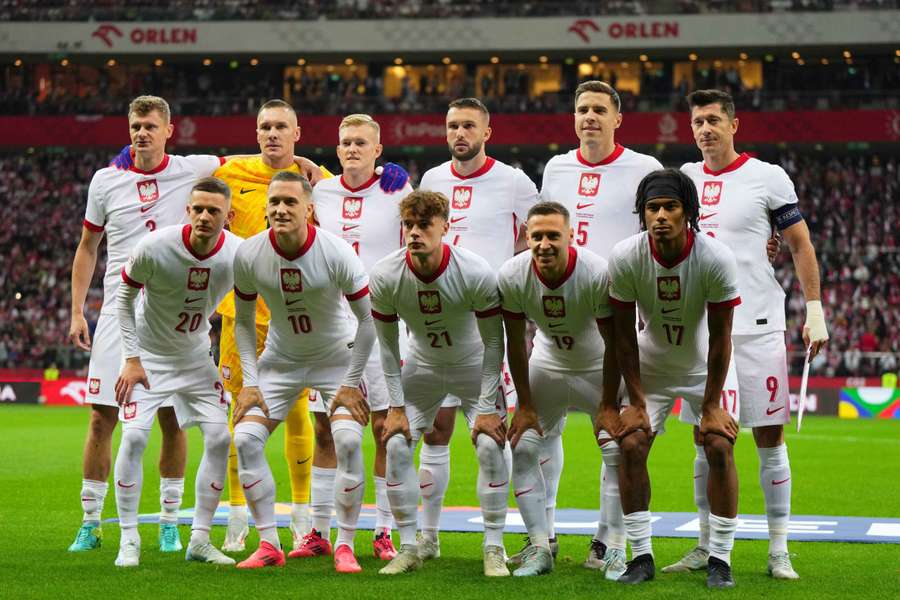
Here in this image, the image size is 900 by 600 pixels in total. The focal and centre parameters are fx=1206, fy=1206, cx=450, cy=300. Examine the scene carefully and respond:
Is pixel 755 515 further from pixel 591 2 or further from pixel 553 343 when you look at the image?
pixel 591 2

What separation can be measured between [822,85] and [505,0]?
1067 centimetres

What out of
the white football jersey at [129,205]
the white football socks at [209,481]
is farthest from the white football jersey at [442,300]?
the white football jersey at [129,205]

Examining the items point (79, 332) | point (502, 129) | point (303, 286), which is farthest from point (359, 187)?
point (502, 129)

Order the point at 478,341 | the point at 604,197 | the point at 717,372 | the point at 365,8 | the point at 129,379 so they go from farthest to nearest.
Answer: the point at 365,8, the point at 604,197, the point at 478,341, the point at 129,379, the point at 717,372

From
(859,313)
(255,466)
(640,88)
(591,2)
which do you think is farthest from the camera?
(640,88)

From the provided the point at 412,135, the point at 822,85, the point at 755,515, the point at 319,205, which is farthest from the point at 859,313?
the point at 319,205

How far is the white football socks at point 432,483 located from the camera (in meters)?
7.60

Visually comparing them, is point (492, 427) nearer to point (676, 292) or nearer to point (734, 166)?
point (676, 292)

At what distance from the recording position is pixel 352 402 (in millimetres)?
7129

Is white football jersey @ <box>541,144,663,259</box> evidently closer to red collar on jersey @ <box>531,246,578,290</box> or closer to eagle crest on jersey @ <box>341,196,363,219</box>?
red collar on jersey @ <box>531,246,578,290</box>

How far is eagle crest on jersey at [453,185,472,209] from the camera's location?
8055mm

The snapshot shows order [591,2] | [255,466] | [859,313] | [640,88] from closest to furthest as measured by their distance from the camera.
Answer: [255,466] → [859,313] → [591,2] → [640,88]

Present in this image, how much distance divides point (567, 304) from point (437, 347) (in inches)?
33.7

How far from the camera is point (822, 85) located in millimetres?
39062
